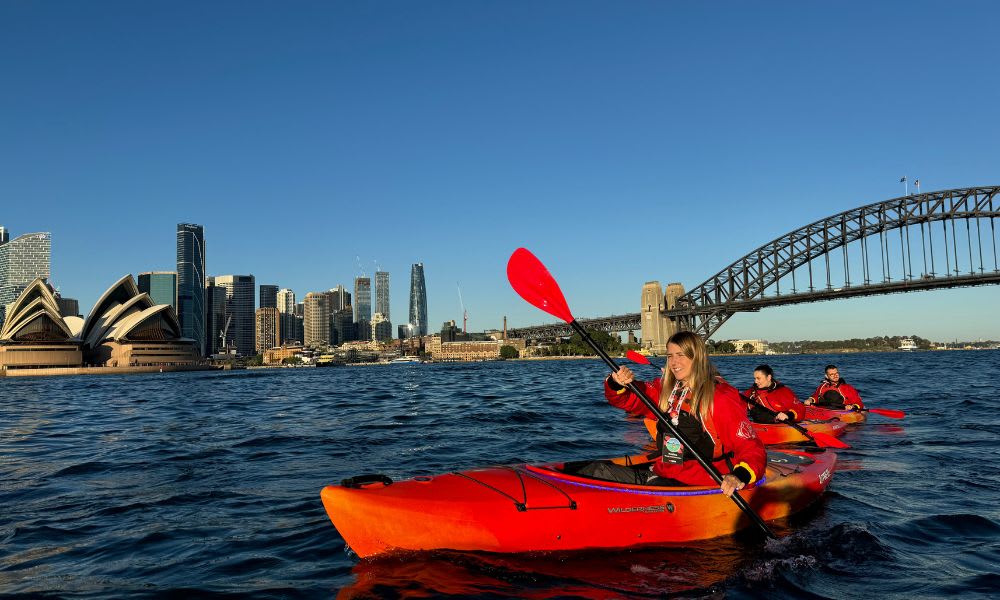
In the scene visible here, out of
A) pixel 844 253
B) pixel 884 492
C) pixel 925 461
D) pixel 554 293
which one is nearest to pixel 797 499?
pixel 884 492

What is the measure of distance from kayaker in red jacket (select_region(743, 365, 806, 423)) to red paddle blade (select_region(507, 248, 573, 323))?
20.5 ft

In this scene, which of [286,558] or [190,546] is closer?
[286,558]

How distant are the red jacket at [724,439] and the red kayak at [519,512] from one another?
167 millimetres

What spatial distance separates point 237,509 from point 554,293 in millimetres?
4482

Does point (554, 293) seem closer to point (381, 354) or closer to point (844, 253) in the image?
point (844, 253)

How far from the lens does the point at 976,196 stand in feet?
202

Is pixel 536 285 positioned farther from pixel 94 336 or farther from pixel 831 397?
pixel 94 336

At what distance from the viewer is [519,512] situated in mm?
5152

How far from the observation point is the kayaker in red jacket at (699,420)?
516 cm

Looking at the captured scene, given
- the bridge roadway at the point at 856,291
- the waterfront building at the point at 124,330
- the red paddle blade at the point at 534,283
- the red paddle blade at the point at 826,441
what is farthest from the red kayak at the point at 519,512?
the waterfront building at the point at 124,330

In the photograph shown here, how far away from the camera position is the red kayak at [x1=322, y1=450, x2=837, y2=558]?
5.03m

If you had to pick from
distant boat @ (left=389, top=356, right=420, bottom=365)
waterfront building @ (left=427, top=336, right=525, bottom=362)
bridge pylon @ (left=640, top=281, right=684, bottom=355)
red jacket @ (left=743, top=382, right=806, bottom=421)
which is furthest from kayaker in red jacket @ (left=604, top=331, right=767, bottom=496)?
distant boat @ (left=389, top=356, right=420, bottom=365)

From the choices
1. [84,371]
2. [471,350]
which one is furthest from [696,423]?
[471,350]

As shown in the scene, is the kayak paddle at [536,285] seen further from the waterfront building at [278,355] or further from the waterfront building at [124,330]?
the waterfront building at [278,355]
